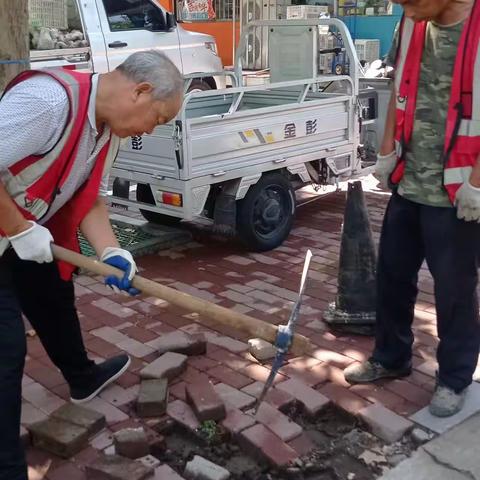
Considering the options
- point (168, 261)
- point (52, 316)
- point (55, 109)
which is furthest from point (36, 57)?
point (55, 109)

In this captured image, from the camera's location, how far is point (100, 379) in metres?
3.45

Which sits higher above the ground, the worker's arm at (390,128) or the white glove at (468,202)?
the worker's arm at (390,128)

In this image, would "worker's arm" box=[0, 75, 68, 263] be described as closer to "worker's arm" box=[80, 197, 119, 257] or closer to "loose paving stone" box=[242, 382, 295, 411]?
"worker's arm" box=[80, 197, 119, 257]

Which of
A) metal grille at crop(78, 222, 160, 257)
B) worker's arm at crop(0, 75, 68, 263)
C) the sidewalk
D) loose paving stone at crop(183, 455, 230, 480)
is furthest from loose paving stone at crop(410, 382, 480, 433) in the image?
metal grille at crop(78, 222, 160, 257)

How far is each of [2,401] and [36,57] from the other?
5.96 metres

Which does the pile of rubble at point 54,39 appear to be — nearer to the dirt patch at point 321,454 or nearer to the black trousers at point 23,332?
the black trousers at point 23,332

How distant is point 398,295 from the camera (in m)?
3.48

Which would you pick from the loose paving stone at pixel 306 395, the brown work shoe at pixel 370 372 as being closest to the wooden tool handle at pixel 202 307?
the loose paving stone at pixel 306 395

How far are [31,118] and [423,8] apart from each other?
1600mm

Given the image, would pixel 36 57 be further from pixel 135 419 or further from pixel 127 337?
pixel 135 419

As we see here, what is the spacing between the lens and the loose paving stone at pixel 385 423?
3178 mm

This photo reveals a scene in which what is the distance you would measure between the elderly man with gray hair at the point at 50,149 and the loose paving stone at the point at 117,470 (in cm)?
33

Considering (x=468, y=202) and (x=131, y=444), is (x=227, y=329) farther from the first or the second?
(x=468, y=202)

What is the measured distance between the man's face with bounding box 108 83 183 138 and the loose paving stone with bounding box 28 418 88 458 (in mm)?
1342
